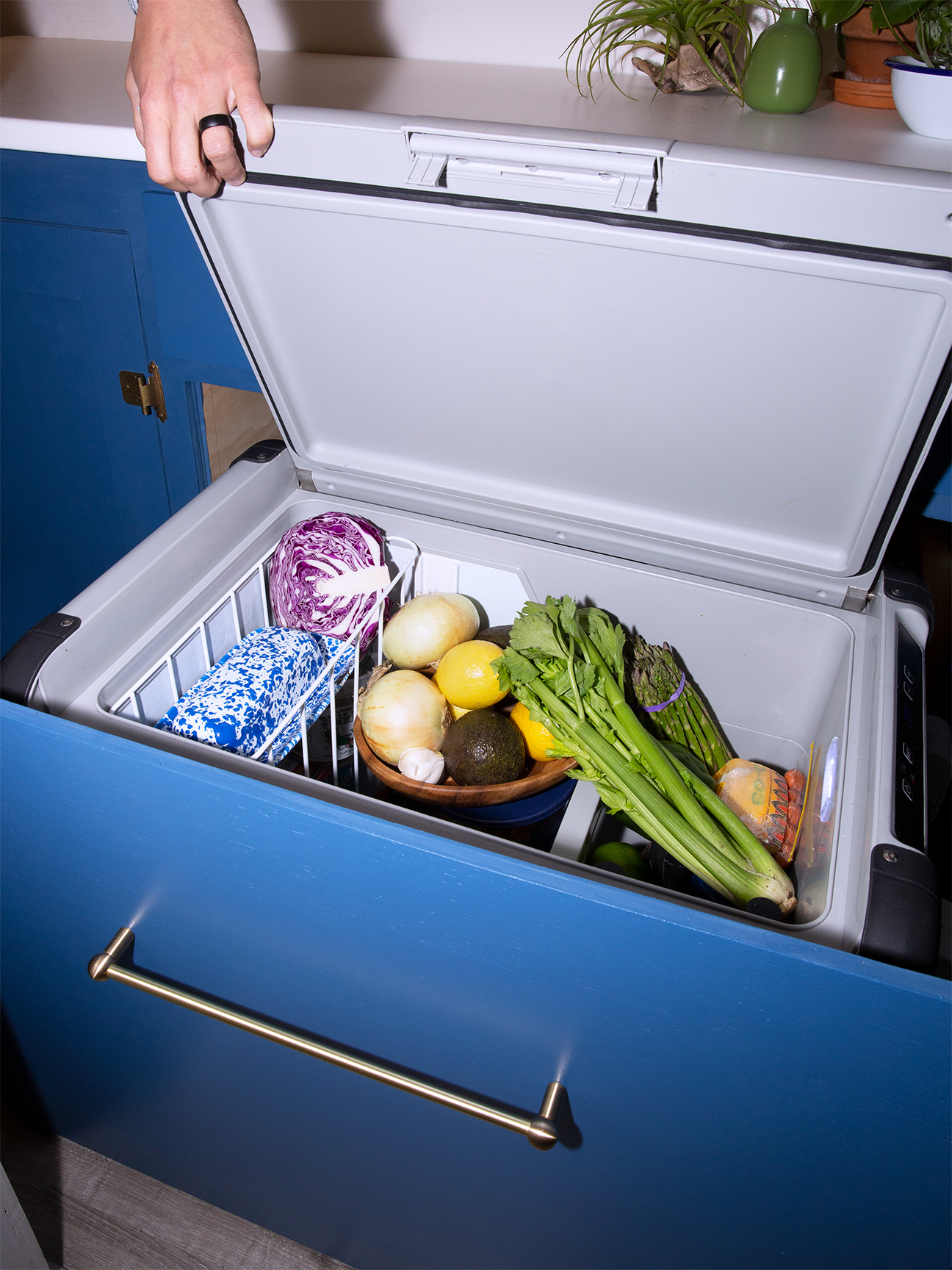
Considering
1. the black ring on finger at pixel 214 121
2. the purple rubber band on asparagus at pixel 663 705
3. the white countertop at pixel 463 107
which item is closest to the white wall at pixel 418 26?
the white countertop at pixel 463 107

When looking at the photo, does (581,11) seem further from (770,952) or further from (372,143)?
(770,952)

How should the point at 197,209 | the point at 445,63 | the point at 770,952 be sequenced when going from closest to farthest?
the point at 770,952
the point at 197,209
the point at 445,63

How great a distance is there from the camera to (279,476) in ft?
3.63

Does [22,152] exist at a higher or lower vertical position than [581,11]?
lower

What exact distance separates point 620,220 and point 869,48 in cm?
40

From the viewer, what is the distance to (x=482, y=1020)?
70cm

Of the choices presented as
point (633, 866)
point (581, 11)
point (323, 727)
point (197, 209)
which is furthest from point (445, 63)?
point (633, 866)

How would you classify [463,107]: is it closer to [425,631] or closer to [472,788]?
[425,631]

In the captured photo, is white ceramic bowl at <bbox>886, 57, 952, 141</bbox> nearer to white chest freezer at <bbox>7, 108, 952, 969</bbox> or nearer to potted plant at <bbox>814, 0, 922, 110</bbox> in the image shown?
potted plant at <bbox>814, 0, 922, 110</bbox>

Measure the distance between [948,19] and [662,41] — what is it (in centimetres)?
34

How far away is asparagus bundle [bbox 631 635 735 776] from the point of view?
37.9 inches

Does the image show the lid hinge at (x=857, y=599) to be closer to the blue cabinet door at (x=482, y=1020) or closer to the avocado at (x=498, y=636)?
the avocado at (x=498, y=636)

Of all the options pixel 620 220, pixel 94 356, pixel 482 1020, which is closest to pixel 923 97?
pixel 620 220

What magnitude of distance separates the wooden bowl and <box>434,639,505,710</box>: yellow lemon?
97mm
